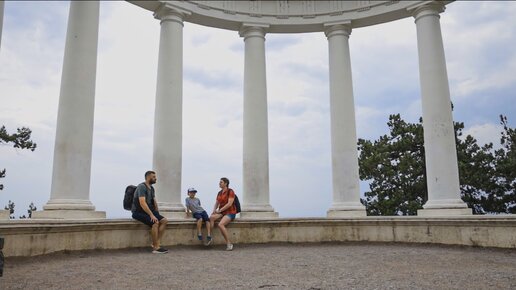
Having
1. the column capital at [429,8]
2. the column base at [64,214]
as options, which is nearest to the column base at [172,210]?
the column base at [64,214]

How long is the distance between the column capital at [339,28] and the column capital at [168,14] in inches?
1859

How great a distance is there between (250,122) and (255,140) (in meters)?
5.79

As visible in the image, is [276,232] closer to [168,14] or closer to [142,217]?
[142,217]

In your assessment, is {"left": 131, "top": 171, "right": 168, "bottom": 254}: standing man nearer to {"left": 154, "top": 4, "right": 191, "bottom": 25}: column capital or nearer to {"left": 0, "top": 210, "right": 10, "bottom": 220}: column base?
{"left": 0, "top": 210, "right": 10, "bottom": 220}: column base

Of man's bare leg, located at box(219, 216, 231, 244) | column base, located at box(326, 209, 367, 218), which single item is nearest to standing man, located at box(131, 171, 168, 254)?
man's bare leg, located at box(219, 216, 231, 244)

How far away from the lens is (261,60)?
13200cm

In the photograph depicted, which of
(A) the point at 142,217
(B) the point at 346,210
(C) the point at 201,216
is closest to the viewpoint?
(A) the point at 142,217

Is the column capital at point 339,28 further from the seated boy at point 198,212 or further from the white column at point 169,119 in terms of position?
the seated boy at point 198,212

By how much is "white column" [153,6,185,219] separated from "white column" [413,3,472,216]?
67.8 metres

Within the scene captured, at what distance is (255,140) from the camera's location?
127 meters

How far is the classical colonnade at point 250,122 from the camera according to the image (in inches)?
3718

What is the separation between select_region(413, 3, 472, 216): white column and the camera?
4441 inches

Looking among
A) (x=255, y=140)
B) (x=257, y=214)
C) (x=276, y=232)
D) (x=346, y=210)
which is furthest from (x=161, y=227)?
(x=346, y=210)

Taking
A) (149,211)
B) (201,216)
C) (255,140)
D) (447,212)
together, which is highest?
(255,140)
